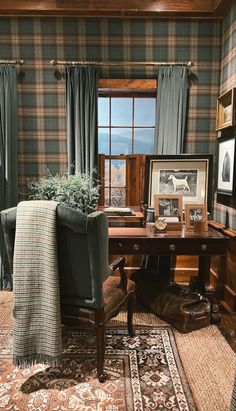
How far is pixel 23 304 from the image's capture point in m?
1.77

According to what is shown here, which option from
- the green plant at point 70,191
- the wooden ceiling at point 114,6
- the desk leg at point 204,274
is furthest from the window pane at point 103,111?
the desk leg at point 204,274

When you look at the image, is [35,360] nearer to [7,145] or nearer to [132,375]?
[132,375]

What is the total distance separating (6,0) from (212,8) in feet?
6.35

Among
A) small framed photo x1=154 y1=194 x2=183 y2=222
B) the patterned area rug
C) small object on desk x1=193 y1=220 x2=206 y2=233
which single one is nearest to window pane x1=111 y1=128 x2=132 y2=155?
small framed photo x1=154 y1=194 x2=183 y2=222

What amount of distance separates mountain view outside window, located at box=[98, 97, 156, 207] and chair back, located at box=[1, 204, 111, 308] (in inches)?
64.6

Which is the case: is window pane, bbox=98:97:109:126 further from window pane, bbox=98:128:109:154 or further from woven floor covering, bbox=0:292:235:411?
woven floor covering, bbox=0:292:235:411

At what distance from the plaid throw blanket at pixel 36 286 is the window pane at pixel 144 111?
1.92 metres

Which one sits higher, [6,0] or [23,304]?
[6,0]

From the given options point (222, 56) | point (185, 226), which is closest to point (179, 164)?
point (185, 226)

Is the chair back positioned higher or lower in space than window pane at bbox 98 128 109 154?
lower

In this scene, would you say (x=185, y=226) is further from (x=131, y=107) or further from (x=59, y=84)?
(x=59, y=84)

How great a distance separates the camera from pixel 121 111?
3.26 m

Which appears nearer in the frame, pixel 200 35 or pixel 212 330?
pixel 212 330

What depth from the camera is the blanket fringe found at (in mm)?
1776
